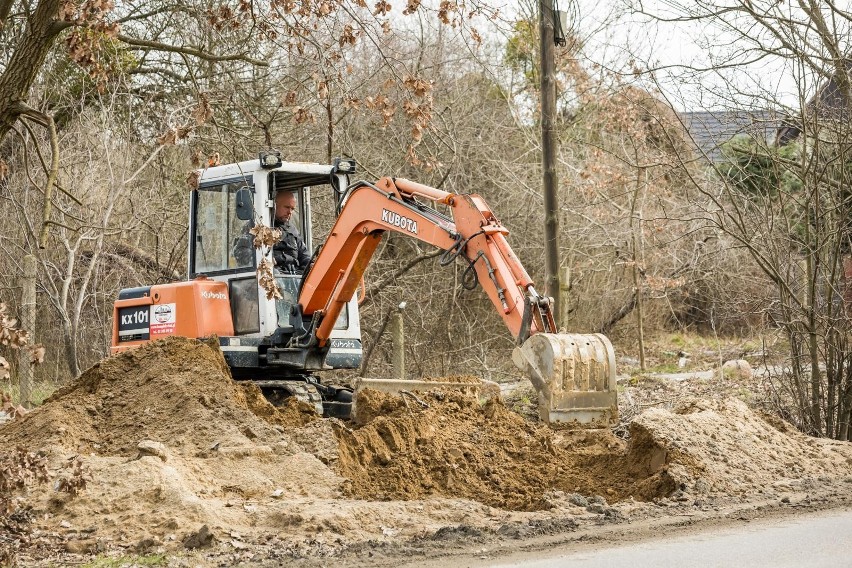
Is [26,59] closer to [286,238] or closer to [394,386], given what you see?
[286,238]

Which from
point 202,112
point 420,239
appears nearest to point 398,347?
point 420,239

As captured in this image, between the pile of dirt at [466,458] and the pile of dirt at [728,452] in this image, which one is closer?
the pile of dirt at [466,458]

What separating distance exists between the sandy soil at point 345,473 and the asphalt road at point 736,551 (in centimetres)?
45

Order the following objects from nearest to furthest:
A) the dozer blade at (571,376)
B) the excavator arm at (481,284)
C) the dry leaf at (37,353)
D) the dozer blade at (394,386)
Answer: the dry leaf at (37,353) → the dozer blade at (571,376) → the excavator arm at (481,284) → the dozer blade at (394,386)

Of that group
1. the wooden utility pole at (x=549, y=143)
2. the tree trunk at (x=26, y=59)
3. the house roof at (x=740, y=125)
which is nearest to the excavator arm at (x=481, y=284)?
the house roof at (x=740, y=125)

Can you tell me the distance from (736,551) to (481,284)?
4158mm

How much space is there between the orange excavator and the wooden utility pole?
9.23 ft

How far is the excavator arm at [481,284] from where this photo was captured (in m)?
9.48

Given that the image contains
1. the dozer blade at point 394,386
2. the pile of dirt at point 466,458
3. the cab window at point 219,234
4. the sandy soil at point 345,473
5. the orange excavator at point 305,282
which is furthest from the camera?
the cab window at point 219,234

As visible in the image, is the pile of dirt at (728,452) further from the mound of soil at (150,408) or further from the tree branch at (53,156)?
the tree branch at (53,156)

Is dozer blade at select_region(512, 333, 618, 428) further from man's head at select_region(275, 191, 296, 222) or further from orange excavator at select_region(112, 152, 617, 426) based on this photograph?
man's head at select_region(275, 191, 296, 222)

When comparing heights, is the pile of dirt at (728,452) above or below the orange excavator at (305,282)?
below

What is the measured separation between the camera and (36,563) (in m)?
6.34

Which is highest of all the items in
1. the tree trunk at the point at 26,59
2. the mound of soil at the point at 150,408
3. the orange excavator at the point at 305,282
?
the tree trunk at the point at 26,59
